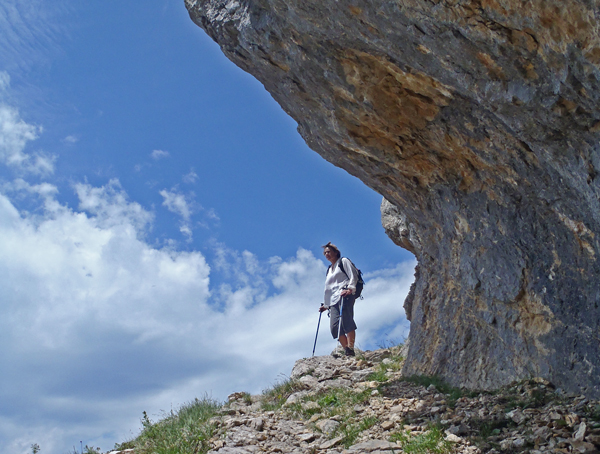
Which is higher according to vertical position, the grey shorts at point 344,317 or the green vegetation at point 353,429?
the grey shorts at point 344,317

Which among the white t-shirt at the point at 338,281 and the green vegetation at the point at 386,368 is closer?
the green vegetation at the point at 386,368

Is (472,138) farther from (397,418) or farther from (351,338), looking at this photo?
(351,338)

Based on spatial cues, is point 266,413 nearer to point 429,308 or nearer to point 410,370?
point 410,370

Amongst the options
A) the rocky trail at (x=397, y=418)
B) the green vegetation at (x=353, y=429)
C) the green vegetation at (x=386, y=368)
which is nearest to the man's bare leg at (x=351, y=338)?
the green vegetation at (x=386, y=368)

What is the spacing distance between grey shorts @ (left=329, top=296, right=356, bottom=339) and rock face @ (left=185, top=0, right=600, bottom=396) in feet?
7.33

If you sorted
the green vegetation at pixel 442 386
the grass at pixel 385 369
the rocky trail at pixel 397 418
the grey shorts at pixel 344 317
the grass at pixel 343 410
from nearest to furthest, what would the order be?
the rocky trail at pixel 397 418
the grass at pixel 343 410
the green vegetation at pixel 442 386
the grass at pixel 385 369
the grey shorts at pixel 344 317

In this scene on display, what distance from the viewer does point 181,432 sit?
7.33 metres

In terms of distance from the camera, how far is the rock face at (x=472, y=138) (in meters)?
4.88

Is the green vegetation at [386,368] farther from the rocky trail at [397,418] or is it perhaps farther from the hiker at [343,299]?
the hiker at [343,299]

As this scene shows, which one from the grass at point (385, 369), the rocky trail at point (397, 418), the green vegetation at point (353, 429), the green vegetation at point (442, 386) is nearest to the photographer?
the rocky trail at point (397, 418)

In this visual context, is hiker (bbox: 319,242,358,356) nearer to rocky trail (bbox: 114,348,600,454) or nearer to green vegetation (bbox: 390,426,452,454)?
rocky trail (bbox: 114,348,600,454)

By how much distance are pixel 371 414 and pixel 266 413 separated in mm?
1975

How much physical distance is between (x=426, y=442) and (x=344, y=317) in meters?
5.72

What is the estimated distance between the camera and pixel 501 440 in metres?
5.45
